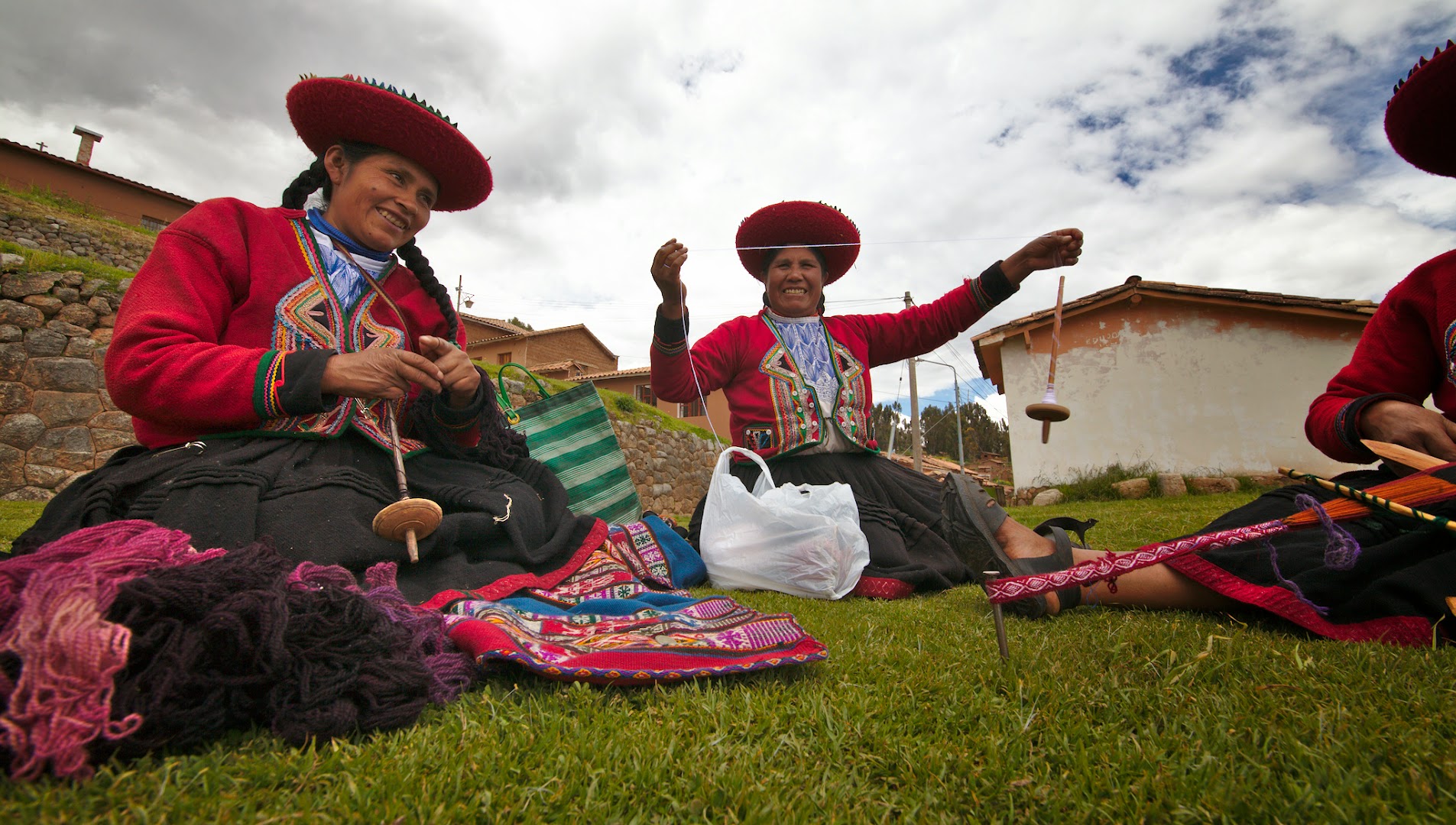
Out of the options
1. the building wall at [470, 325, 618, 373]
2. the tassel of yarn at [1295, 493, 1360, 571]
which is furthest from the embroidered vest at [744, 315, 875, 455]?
the building wall at [470, 325, 618, 373]

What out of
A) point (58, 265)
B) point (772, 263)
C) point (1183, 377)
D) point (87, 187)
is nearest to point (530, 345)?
point (87, 187)

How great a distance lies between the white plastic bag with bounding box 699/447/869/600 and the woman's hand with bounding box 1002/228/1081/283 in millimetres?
1621

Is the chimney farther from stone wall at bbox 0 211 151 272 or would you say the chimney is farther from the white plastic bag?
the white plastic bag

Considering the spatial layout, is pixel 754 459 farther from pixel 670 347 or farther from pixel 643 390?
pixel 643 390

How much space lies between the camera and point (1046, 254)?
11.7 ft

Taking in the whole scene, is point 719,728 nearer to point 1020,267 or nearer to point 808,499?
point 808,499

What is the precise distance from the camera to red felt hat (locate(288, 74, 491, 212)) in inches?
93.4

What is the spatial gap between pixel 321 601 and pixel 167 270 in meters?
1.38

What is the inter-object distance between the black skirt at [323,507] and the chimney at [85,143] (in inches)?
870

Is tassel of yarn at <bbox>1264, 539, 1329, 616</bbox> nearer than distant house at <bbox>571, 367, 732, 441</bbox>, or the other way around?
tassel of yarn at <bbox>1264, 539, 1329, 616</bbox>

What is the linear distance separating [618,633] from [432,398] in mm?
1355

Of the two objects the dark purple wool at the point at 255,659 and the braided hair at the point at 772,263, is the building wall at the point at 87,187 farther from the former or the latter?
the dark purple wool at the point at 255,659

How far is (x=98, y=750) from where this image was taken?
88 centimetres

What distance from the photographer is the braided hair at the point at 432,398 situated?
2479mm
